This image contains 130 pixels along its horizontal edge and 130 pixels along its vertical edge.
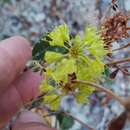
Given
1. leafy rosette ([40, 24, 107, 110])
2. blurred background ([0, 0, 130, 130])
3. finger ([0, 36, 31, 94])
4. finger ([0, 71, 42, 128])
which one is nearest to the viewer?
leafy rosette ([40, 24, 107, 110])

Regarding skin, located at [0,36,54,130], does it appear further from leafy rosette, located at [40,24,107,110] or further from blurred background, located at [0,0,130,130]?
blurred background, located at [0,0,130,130]

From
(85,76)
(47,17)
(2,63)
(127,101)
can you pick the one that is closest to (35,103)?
(2,63)

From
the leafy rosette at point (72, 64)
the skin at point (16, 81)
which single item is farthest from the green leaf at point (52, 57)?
→ the skin at point (16, 81)

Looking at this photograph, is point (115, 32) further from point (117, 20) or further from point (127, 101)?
point (127, 101)

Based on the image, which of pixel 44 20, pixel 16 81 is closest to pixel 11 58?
pixel 16 81

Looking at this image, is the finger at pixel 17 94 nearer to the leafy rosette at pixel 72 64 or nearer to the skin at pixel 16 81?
the skin at pixel 16 81

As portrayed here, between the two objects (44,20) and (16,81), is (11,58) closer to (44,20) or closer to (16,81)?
(16,81)

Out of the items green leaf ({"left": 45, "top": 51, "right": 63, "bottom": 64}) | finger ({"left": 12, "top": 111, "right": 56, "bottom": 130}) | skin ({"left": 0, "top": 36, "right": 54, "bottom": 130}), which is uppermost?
green leaf ({"left": 45, "top": 51, "right": 63, "bottom": 64})

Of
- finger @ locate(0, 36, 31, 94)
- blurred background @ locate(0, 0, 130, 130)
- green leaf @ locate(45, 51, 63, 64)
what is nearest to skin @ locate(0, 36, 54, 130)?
finger @ locate(0, 36, 31, 94)
